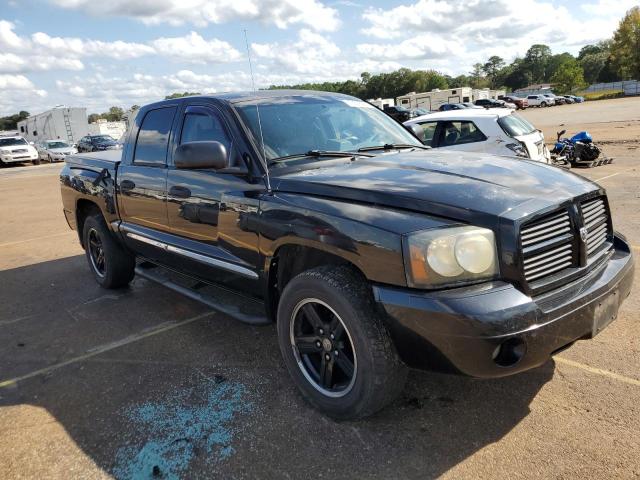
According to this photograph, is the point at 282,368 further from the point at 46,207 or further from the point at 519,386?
the point at 46,207

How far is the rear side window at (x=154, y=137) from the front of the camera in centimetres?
426

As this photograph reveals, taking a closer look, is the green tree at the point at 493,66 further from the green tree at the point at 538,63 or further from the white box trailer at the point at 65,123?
the white box trailer at the point at 65,123

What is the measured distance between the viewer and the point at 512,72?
143 meters

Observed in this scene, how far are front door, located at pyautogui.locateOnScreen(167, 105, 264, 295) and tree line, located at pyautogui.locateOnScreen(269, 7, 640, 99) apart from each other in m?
51.9

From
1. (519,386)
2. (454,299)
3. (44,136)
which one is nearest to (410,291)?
(454,299)

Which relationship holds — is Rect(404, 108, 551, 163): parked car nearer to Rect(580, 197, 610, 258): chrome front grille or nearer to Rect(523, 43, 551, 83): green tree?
Rect(580, 197, 610, 258): chrome front grille

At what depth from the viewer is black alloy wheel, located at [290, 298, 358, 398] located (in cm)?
284

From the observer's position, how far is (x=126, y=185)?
4684 mm

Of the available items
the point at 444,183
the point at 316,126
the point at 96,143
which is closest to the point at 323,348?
the point at 444,183

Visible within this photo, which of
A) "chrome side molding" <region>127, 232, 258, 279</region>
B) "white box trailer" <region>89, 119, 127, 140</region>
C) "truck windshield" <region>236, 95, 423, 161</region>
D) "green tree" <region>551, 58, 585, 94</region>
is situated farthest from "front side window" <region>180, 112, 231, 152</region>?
"green tree" <region>551, 58, 585, 94</region>

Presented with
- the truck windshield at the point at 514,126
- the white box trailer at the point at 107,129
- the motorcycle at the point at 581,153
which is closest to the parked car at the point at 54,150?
the white box trailer at the point at 107,129

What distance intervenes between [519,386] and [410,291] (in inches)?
47.8

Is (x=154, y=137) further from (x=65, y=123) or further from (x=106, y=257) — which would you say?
(x=65, y=123)

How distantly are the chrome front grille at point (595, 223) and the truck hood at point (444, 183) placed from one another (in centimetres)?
10
